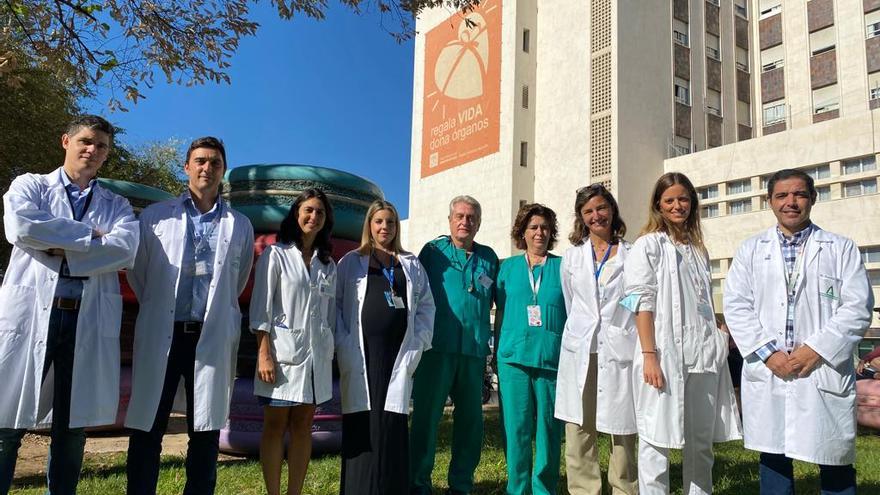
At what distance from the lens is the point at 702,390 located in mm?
3303

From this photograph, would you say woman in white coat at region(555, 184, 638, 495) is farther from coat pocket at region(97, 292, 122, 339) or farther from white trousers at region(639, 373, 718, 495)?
coat pocket at region(97, 292, 122, 339)

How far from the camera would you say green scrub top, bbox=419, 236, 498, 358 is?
13.7ft

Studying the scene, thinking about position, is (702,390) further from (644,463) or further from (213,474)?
(213,474)

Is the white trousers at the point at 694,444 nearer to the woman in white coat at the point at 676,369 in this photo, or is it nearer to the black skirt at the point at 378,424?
the woman in white coat at the point at 676,369

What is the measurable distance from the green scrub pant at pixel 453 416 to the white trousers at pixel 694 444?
1.16 m

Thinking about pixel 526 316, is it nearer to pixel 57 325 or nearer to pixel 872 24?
pixel 57 325

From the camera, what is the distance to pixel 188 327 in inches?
126

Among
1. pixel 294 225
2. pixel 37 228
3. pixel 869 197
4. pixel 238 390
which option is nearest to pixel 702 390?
pixel 294 225

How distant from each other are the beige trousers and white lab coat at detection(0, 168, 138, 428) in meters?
2.58

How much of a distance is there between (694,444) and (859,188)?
2550cm

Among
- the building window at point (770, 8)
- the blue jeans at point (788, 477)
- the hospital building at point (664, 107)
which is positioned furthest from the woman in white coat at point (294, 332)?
the building window at point (770, 8)

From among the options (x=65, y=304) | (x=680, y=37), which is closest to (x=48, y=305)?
(x=65, y=304)

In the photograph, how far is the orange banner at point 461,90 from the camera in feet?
115

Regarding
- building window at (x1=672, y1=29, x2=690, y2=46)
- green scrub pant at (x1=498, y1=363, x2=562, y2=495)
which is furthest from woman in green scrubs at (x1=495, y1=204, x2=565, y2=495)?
building window at (x1=672, y1=29, x2=690, y2=46)
